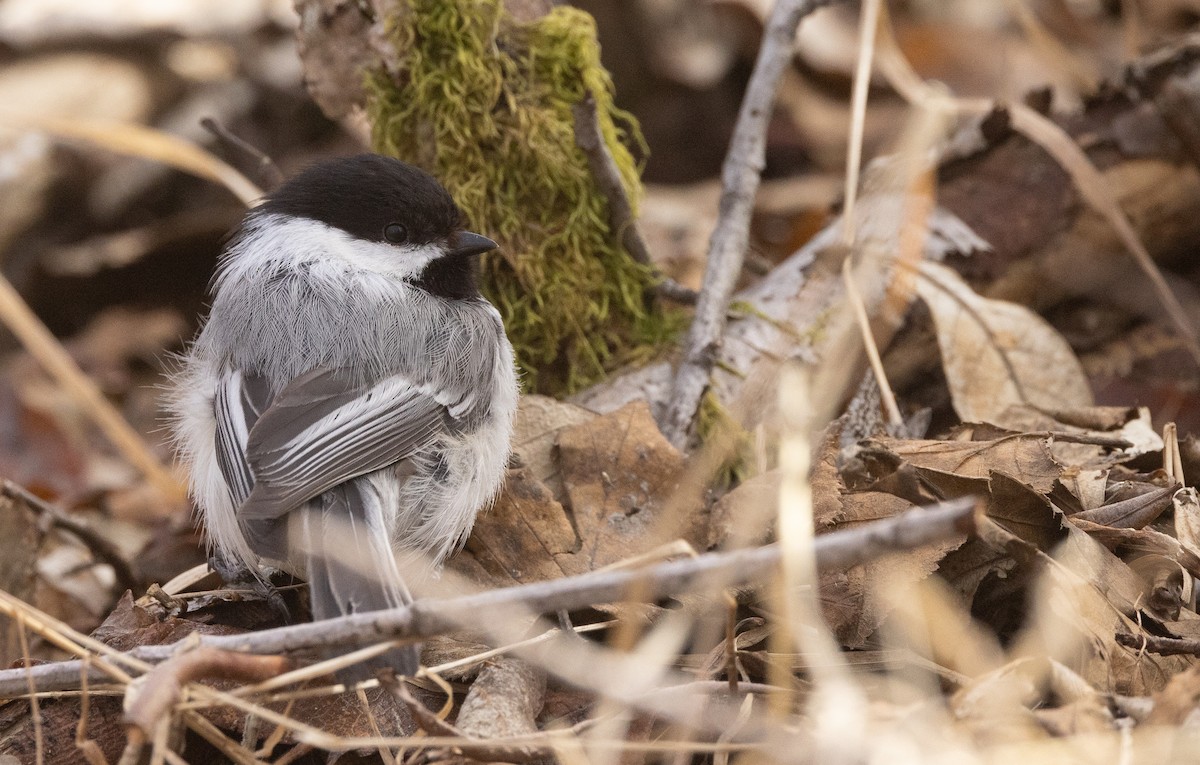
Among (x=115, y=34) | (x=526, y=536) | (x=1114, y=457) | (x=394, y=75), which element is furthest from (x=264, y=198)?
(x=115, y=34)

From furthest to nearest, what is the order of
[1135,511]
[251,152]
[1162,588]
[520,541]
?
[251,152], [520,541], [1135,511], [1162,588]

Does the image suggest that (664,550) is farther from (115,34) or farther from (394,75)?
(115,34)

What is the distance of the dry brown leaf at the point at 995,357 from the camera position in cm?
261

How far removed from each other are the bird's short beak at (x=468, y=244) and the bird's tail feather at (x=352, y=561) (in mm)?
656

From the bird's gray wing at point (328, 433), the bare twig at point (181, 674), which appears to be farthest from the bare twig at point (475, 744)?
the bird's gray wing at point (328, 433)

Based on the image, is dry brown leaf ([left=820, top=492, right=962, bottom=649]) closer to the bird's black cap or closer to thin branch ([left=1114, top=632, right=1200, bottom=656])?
thin branch ([left=1114, top=632, right=1200, bottom=656])

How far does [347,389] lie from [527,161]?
0.89 m

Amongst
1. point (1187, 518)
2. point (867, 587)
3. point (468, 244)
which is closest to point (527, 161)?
point (468, 244)

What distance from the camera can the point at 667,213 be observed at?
14.9ft

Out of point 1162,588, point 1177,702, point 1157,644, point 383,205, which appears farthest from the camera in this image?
point 383,205

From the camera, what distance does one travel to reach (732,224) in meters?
2.93

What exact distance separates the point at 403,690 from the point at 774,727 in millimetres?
530

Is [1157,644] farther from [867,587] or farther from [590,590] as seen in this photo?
[590,590]

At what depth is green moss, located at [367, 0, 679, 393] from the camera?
8.66 feet
